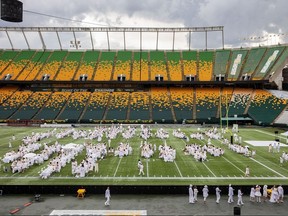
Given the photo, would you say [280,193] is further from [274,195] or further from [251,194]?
[251,194]

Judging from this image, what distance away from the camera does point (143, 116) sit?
63.0 meters

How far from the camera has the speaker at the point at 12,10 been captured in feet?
52.8

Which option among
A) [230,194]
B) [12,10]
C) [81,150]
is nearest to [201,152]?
[230,194]

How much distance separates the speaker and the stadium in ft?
34.7

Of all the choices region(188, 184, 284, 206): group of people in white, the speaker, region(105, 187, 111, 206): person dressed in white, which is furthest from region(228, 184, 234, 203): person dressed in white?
the speaker

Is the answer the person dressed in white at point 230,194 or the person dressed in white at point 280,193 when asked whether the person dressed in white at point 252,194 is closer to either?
the person dressed in white at point 230,194

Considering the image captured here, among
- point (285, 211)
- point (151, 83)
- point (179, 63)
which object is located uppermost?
point (179, 63)

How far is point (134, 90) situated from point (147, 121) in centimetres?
1385

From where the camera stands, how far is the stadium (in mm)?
24859

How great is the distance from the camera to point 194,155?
3084 cm

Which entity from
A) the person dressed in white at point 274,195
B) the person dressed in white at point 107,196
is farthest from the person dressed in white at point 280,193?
the person dressed in white at point 107,196

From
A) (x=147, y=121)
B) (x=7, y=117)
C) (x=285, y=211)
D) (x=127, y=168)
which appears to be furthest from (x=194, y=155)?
(x=7, y=117)

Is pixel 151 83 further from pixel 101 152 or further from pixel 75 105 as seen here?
pixel 101 152

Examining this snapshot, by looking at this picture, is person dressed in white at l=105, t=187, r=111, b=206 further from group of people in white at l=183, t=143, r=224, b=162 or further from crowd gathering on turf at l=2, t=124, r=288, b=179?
group of people in white at l=183, t=143, r=224, b=162
